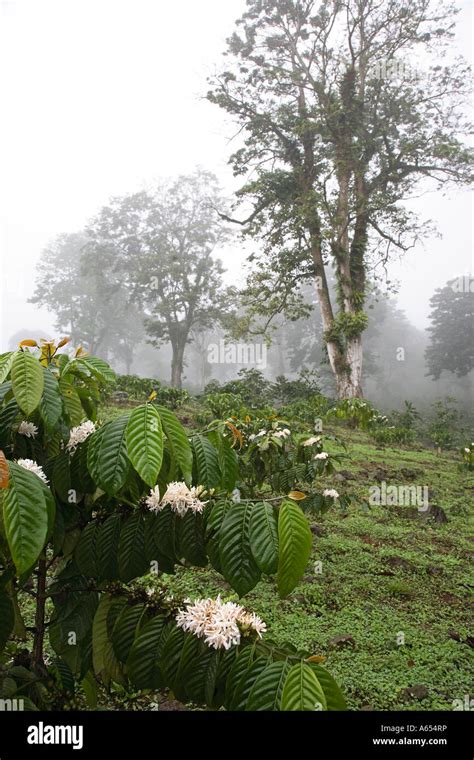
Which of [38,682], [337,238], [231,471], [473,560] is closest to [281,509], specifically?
[231,471]

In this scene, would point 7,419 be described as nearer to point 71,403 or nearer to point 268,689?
point 71,403

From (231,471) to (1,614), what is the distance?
529 millimetres

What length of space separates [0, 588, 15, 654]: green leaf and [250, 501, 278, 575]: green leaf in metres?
0.50

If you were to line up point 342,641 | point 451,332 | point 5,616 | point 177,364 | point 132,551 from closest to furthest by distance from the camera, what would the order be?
point 5,616
point 132,551
point 342,641
point 177,364
point 451,332

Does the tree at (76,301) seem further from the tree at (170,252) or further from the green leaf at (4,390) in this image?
the green leaf at (4,390)

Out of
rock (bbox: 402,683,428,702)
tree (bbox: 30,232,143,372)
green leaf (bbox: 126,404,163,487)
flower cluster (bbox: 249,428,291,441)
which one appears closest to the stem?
green leaf (bbox: 126,404,163,487)

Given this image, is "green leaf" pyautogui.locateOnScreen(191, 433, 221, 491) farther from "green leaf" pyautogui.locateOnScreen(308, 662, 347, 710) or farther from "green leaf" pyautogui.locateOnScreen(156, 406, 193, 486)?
"green leaf" pyautogui.locateOnScreen(308, 662, 347, 710)

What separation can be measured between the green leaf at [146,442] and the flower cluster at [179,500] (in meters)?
0.28

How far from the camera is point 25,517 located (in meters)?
0.71

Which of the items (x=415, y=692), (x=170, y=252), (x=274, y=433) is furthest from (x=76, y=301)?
(x=415, y=692)

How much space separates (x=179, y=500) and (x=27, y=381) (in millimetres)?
423

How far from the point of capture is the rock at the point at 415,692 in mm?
1981

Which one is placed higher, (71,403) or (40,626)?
(71,403)

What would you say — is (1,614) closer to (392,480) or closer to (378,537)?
(378,537)
